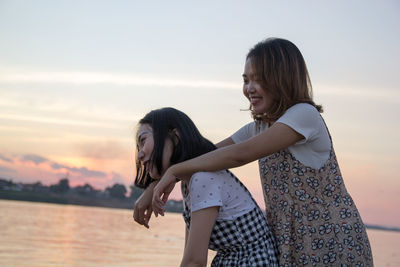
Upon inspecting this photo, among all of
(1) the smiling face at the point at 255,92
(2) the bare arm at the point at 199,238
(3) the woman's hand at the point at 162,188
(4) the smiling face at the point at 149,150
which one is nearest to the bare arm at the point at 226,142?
(1) the smiling face at the point at 255,92

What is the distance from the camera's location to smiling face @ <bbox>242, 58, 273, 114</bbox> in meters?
1.97

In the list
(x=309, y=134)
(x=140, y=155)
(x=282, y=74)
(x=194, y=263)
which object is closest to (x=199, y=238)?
(x=194, y=263)

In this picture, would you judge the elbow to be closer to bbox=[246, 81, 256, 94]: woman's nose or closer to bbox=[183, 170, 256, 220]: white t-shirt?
bbox=[183, 170, 256, 220]: white t-shirt

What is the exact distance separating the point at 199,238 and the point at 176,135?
0.40 m

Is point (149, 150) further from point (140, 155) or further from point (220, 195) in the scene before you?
point (220, 195)

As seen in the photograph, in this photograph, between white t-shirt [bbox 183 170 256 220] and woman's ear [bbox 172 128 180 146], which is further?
woman's ear [bbox 172 128 180 146]

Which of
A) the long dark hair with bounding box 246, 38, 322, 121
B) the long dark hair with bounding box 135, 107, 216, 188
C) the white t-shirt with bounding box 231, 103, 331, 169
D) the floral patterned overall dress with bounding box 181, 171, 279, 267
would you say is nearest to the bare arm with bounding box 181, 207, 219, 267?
the floral patterned overall dress with bounding box 181, 171, 279, 267

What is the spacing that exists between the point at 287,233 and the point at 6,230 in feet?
39.8

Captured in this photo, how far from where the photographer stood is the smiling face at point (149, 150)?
1.90 meters

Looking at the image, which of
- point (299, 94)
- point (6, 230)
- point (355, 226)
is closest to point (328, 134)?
point (299, 94)

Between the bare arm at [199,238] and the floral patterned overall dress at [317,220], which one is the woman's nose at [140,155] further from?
the floral patterned overall dress at [317,220]

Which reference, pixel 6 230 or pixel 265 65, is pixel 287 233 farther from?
pixel 6 230

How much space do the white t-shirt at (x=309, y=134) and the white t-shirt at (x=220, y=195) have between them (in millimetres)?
240

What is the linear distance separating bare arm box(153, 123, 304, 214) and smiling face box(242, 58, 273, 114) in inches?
7.4
